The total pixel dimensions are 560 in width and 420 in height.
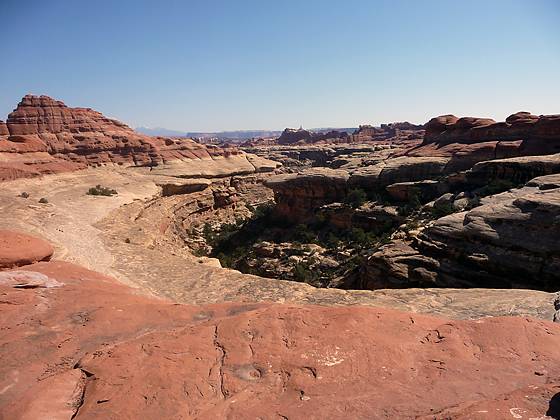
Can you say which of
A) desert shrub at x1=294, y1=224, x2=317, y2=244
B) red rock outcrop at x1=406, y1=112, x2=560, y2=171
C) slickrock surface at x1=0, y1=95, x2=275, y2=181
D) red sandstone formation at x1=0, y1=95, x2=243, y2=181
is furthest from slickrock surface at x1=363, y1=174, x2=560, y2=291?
red sandstone formation at x1=0, y1=95, x2=243, y2=181

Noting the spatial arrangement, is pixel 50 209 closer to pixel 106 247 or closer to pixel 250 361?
pixel 106 247

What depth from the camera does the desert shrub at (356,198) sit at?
29531 mm

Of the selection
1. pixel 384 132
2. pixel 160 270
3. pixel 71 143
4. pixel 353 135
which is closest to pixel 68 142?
pixel 71 143

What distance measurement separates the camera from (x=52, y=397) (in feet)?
12.6

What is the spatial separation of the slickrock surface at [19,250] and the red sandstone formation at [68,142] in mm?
28792

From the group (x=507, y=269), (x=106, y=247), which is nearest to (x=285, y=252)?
(x=106, y=247)

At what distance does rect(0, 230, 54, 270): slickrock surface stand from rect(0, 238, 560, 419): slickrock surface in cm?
246

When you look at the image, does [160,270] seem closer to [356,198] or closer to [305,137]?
[356,198]

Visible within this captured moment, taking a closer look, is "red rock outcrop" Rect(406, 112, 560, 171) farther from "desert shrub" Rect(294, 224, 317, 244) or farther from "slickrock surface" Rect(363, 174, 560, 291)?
"slickrock surface" Rect(363, 174, 560, 291)

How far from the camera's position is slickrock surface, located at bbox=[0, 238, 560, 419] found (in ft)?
11.9

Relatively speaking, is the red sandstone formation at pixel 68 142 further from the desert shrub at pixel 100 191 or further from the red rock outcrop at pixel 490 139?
the red rock outcrop at pixel 490 139

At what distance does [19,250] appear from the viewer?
8484 millimetres

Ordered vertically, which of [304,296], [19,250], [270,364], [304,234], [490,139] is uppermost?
[19,250]

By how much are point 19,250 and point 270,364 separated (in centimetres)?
716
